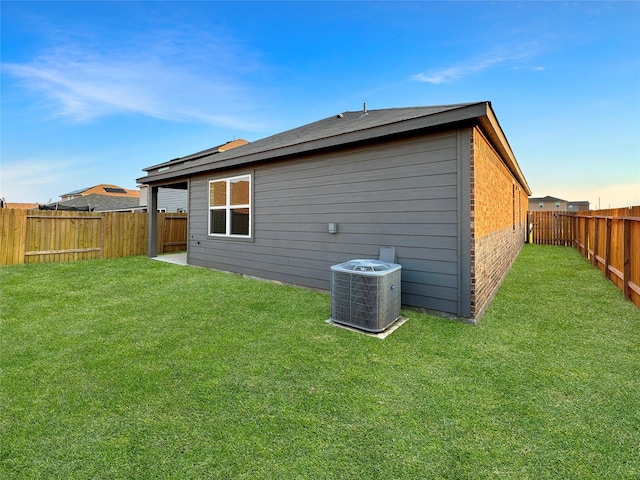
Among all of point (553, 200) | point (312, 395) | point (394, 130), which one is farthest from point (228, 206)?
point (553, 200)

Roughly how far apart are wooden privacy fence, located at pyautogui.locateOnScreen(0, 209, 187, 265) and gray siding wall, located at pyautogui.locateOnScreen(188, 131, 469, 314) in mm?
5627

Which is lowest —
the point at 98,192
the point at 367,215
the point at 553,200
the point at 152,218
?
the point at 367,215

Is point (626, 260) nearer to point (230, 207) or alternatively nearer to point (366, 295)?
point (366, 295)

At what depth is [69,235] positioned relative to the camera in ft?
29.8

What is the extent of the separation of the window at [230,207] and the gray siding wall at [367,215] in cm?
25

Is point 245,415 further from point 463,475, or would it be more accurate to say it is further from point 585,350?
point 585,350

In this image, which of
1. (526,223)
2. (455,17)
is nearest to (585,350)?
(455,17)

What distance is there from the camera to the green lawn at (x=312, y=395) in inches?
62.5

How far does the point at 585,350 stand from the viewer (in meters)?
2.96

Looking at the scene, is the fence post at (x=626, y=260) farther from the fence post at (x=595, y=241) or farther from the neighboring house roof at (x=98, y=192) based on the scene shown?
the neighboring house roof at (x=98, y=192)

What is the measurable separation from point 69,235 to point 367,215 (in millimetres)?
9581

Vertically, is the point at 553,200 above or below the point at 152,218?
above

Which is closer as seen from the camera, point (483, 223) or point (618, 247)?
point (483, 223)

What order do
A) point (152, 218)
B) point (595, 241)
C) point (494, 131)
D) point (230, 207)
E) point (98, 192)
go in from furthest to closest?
point (98, 192), point (152, 218), point (595, 241), point (230, 207), point (494, 131)
